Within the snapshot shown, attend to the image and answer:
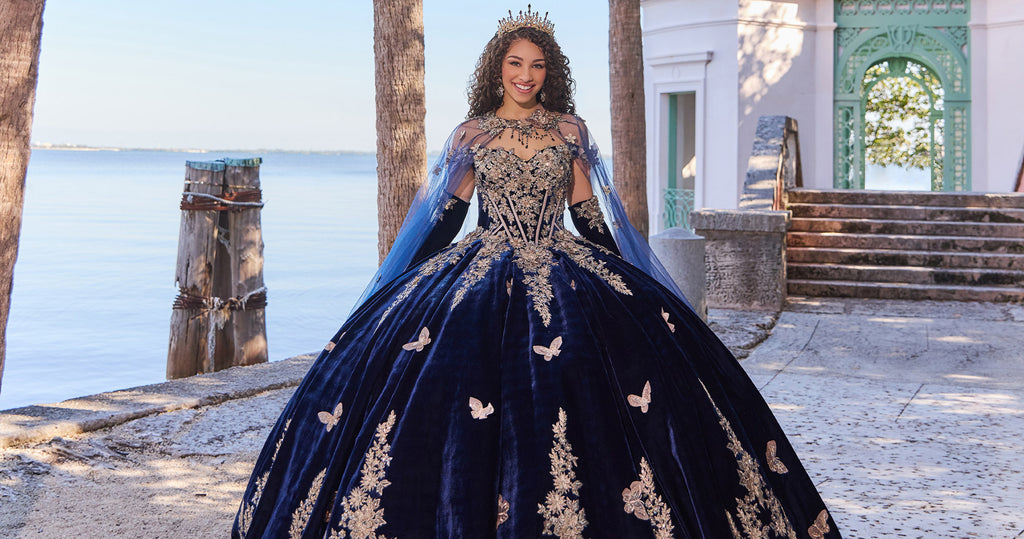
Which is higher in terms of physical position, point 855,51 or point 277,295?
point 855,51

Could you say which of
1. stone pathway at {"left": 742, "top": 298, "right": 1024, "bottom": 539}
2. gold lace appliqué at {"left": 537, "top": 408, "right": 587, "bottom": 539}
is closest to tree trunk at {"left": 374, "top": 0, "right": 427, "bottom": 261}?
stone pathway at {"left": 742, "top": 298, "right": 1024, "bottom": 539}

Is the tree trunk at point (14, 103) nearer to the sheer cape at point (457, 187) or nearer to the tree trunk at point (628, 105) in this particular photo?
the sheer cape at point (457, 187)

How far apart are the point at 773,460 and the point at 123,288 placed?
2001 cm

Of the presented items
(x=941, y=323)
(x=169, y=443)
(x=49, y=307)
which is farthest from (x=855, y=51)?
(x=49, y=307)

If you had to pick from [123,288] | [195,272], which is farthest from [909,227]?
[123,288]

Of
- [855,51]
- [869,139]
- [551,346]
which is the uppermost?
[855,51]

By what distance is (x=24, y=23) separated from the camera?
276cm

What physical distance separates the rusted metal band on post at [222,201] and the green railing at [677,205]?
10.6 metres

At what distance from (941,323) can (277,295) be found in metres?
16.1

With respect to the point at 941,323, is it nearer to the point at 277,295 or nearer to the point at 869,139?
the point at 869,139

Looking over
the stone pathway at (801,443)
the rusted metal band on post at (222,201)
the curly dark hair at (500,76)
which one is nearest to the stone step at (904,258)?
the stone pathway at (801,443)

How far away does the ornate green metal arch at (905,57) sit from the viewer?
1459 cm

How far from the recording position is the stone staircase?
29.4ft

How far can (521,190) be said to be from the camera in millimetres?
3053
